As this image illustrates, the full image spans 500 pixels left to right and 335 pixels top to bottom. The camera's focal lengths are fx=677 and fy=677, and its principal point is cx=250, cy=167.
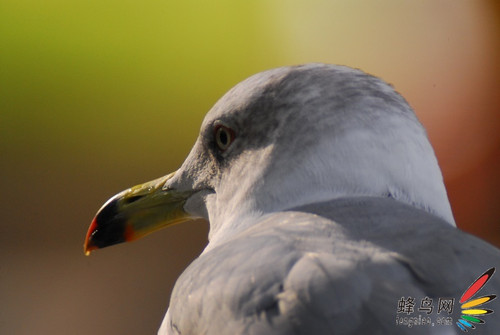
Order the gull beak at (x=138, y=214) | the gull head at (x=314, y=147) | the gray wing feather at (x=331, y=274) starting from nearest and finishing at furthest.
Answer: the gray wing feather at (x=331, y=274), the gull head at (x=314, y=147), the gull beak at (x=138, y=214)

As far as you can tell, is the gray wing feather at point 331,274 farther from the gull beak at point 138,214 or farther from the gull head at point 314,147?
the gull beak at point 138,214

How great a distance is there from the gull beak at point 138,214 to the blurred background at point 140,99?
478 millimetres

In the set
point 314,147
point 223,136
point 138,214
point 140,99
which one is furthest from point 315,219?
point 140,99

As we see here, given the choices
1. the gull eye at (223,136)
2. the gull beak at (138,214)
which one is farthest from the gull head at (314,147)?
the gull beak at (138,214)

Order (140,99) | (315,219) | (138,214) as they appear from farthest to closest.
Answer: (140,99) < (138,214) < (315,219)

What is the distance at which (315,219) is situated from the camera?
2.04 feet

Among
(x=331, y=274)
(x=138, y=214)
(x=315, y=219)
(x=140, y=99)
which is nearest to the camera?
(x=331, y=274)

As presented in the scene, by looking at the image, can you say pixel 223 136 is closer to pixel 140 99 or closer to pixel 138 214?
pixel 138 214

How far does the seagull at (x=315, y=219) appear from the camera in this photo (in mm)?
475

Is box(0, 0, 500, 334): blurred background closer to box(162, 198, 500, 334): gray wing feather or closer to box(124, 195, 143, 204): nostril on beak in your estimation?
box(124, 195, 143, 204): nostril on beak

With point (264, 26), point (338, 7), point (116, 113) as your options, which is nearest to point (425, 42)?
point (338, 7)

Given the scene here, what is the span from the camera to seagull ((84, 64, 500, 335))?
475 millimetres

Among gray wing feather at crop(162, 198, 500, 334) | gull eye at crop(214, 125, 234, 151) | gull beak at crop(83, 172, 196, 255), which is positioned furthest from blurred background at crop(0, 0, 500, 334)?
gray wing feather at crop(162, 198, 500, 334)

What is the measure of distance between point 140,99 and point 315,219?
0.96 metres
